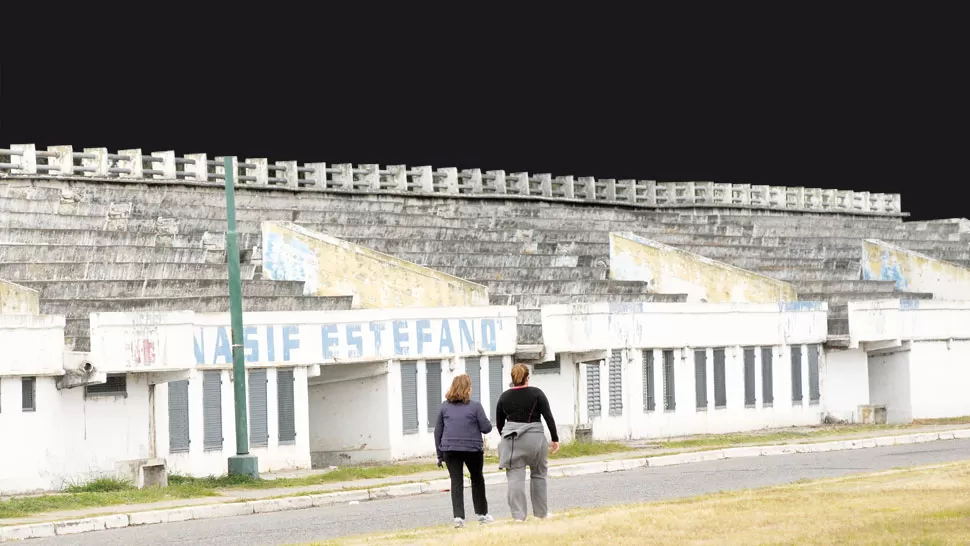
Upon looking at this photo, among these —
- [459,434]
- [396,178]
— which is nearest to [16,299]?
[459,434]

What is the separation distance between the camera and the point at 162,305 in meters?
32.3

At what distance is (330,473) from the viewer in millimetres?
30000

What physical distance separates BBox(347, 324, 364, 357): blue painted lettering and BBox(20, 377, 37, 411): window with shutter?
735 cm

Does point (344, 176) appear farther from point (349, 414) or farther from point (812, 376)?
point (349, 414)

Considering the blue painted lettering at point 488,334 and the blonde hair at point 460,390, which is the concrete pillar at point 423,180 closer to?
the blue painted lettering at point 488,334

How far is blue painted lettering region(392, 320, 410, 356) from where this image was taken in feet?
114

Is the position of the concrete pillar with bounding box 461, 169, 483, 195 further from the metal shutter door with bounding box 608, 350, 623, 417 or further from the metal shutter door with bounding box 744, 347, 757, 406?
the metal shutter door with bounding box 608, 350, 623, 417

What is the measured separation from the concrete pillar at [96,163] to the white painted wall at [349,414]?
38.3 feet

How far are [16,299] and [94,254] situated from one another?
5611mm

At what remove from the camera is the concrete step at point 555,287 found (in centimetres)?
4172

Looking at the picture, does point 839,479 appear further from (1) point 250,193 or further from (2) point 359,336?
(1) point 250,193

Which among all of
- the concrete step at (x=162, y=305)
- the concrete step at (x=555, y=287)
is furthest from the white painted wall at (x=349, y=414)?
the concrete step at (x=555, y=287)

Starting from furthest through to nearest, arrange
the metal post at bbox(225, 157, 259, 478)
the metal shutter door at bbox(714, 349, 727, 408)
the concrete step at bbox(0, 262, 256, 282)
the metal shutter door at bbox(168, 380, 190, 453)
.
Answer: the metal shutter door at bbox(714, 349, 727, 408)
the concrete step at bbox(0, 262, 256, 282)
the metal shutter door at bbox(168, 380, 190, 453)
the metal post at bbox(225, 157, 259, 478)

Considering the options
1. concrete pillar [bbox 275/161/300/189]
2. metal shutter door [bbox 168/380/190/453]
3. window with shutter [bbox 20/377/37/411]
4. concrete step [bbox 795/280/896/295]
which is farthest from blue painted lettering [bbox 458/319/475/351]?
concrete pillar [bbox 275/161/300/189]
